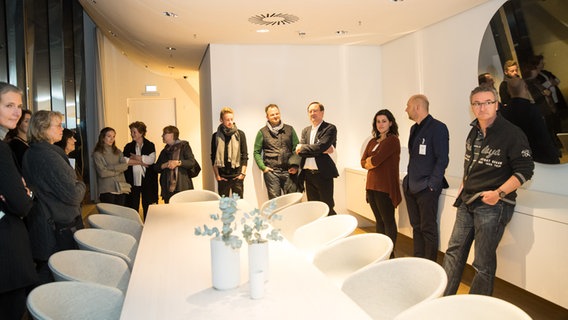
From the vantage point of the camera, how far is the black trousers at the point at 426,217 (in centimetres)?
424

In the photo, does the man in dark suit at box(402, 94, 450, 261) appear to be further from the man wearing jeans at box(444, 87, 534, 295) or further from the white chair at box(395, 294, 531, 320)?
the white chair at box(395, 294, 531, 320)

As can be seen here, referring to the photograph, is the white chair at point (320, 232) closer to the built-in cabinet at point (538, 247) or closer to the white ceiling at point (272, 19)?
the built-in cabinet at point (538, 247)

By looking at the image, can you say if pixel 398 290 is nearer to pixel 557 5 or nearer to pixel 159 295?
Answer: pixel 159 295

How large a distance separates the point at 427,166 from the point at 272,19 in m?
2.41

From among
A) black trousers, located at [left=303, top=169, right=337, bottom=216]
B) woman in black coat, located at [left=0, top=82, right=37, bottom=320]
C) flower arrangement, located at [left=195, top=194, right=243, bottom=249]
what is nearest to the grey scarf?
black trousers, located at [left=303, top=169, right=337, bottom=216]

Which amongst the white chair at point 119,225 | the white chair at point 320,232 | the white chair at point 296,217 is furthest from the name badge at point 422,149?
the white chair at point 119,225

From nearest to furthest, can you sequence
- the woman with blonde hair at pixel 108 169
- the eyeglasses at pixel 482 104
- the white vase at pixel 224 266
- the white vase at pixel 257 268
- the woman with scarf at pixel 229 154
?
1. the white vase at pixel 257 268
2. the white vase at pixel 224 266
3. the eyeglasses at pixel 482 104
4. the woman with blonde hair at pixel 108 169
5. the woman with scarf at pixel 229 154

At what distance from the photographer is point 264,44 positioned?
22.3ft

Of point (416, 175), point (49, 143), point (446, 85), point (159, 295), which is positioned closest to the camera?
point (159, 295)

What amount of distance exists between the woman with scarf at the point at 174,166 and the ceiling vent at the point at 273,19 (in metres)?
1.81

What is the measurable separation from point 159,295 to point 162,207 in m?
2.37

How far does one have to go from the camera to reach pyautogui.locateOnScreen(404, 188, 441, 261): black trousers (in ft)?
13.9

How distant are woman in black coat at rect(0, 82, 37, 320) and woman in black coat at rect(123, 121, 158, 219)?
3634 mm

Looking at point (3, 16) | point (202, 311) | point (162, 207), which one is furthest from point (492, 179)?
point (3, 16)
